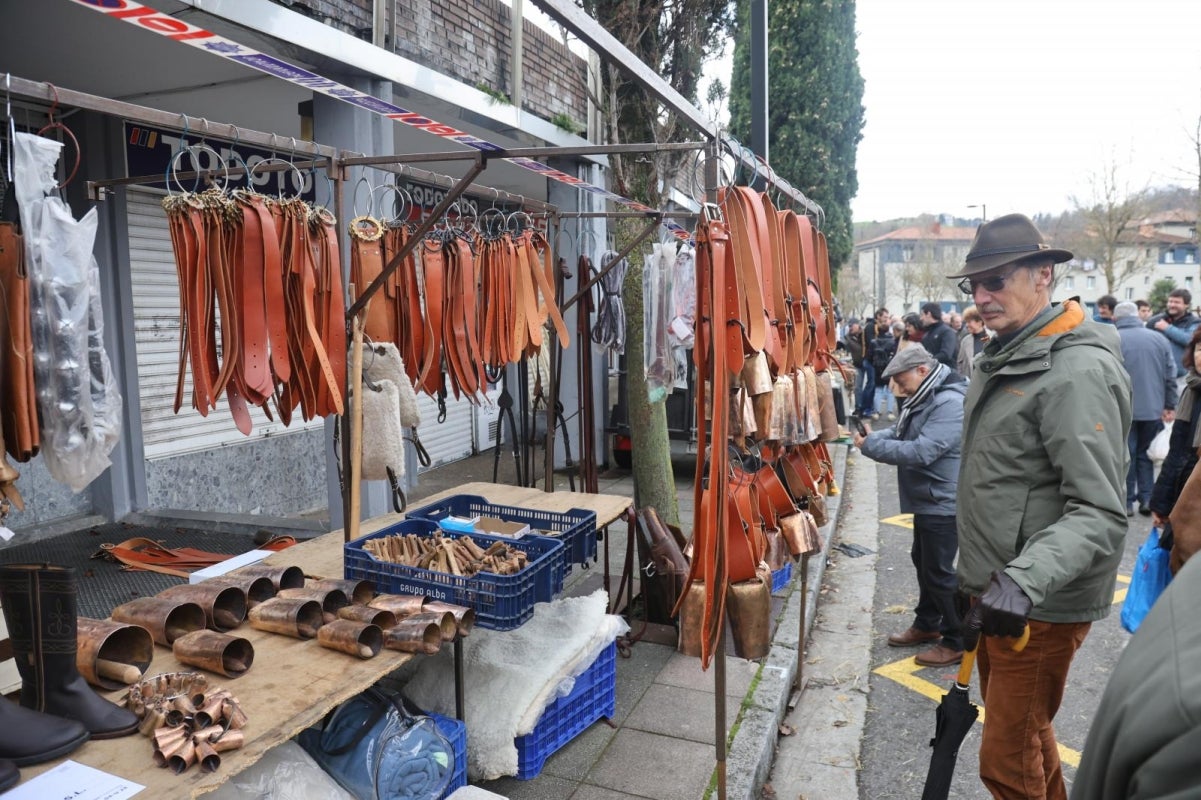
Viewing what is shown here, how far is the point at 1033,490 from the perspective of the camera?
8.43 ft

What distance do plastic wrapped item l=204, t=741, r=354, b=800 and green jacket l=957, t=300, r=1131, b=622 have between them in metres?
2.16

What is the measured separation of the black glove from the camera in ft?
7.19

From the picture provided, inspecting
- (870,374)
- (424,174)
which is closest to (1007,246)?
(424,174)

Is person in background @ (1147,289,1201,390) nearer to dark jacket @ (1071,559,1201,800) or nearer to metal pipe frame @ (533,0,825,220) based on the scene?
metal pipe frame @ (533,0,825,220)

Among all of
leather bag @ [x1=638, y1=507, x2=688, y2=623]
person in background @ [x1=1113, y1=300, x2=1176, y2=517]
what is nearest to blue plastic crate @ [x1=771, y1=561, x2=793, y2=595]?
leather bag @ [x1=638, y1=507, x2=688, y2=623]

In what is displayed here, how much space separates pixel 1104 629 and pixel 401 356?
198 inches

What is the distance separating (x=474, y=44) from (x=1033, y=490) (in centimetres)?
649

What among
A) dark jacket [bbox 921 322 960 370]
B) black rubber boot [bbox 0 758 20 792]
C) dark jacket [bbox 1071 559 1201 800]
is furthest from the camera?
dark jacket [bbox 921 322 960 370]

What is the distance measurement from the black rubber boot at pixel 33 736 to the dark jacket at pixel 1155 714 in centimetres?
200

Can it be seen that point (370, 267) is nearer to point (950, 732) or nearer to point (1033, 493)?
point (1033, 493)

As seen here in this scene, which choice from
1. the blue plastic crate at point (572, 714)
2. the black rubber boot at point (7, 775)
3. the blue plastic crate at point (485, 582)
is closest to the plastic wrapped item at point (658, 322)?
the blue plastic crate at point (572, 714)

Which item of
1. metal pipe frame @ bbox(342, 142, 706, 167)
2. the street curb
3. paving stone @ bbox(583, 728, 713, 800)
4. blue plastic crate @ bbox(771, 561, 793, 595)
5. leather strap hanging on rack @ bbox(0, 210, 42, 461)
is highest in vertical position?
metal pipe frame @ bbox(342, 142, 706, 167)

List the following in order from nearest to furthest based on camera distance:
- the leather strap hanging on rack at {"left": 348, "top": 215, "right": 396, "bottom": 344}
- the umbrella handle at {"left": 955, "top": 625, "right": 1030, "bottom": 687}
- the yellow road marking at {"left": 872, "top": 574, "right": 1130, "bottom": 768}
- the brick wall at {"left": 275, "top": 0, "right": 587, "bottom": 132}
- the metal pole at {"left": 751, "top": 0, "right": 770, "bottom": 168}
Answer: the umbrella handle at {"left": 955, "top": 625, "right": 1030, "bottom": 687} → the leather strap hanging on rack at {"left": 348, "top": 215, "right": 396, "bottom": 344} → the yellow road marking at {"left": 872, "top": 574, "right": 1130, "bottom": 768} → the metal pole at {"left": 751, "top": 0, "right": 770, "bottom": 168} → the brick wall at {"left": 275, "top": 0, "right": 587, "bottom": 132}

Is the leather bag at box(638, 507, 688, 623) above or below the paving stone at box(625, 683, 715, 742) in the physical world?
above
